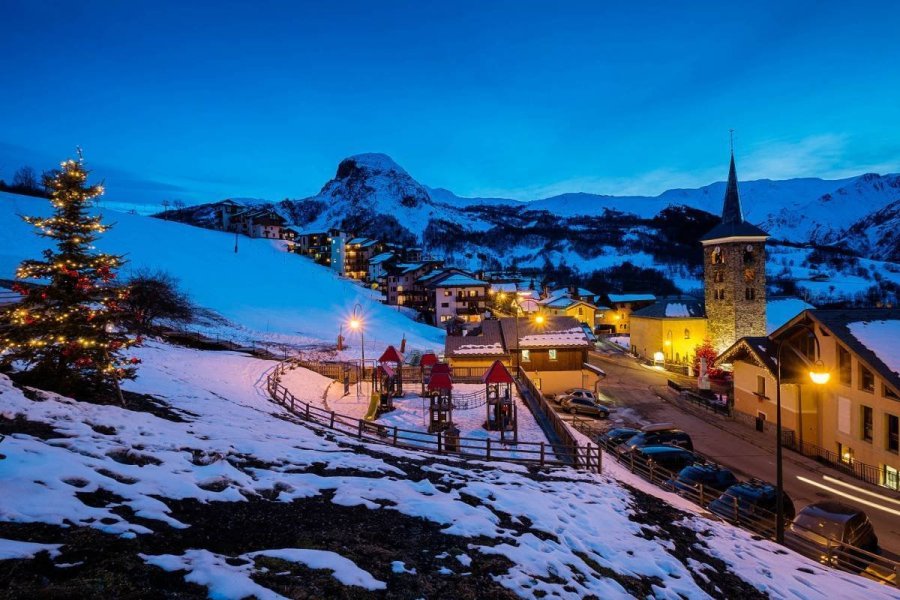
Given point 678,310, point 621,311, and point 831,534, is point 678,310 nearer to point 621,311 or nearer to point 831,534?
point 621,311

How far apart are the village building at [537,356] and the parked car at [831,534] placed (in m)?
25.3

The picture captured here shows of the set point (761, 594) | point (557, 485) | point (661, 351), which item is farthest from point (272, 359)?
point (661, 351)

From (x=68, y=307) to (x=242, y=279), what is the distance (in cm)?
6908

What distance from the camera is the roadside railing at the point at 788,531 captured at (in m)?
13.4

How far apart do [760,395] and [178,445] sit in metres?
37.4

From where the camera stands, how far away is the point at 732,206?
59156 millimetres

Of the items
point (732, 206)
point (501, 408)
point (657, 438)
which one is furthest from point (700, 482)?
point (732, 206)

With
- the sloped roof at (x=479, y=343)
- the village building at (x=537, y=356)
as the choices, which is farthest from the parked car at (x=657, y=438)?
the sloped roof at (x=479, y=343)

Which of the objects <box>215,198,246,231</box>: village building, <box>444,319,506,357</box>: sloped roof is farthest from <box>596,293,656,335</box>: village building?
<box>215,198,246,231</box>: village building

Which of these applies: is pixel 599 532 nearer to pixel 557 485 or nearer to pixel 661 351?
pixel 557 485

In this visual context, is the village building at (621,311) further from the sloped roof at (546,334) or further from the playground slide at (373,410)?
the playground slide at (373,410)

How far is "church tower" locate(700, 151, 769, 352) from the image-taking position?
54.7m

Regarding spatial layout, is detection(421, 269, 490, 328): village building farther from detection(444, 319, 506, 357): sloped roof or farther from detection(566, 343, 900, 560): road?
detection(444, 319, 506, 357): sloped roof

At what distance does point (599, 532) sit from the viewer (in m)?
10.5
